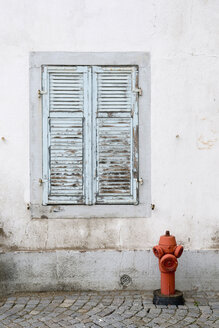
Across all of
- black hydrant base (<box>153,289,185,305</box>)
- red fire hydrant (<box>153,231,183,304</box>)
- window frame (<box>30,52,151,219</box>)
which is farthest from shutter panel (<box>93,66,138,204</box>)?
black hydrant base (<box>153,289,185,305</box>)

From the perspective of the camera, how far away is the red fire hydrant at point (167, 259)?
4746 millimetres

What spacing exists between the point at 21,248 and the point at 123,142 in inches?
72.3

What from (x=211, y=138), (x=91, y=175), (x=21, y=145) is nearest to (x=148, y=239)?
(x=91, y=175)

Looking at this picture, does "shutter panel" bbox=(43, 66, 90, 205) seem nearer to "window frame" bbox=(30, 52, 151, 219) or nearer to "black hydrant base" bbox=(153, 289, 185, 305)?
"window frame" bbox=(30, 52, 151, 219)

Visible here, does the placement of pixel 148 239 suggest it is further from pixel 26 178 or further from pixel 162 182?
pixel 26 178

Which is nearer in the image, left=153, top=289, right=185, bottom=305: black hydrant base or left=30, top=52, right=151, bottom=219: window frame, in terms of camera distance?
left=153, top=289, right=185, bottom=305: black hydrant base

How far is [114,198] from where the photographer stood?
532 centimetres

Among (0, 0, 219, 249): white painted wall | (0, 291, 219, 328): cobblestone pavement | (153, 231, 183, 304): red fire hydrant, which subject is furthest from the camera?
(0, 0, 219, 249): white painted wall

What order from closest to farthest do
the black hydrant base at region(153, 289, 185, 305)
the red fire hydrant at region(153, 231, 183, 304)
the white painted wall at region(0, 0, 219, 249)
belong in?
the red fire hydrant at region(153, 231, 183, 304), the black hydrant base at region(153, 289, 185, 305), the white painted wall at region(0, 0, 219, 249)

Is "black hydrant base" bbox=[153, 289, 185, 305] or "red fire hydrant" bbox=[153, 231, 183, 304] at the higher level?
"red fire hydrant" bbox=[153, 231, 183, 304]

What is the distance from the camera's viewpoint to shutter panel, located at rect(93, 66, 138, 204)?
5289 mm

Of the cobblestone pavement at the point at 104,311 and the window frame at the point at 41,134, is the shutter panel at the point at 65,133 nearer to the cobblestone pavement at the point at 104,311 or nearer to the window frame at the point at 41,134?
the window frame at the point at 41,134

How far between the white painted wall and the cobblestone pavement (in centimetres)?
61

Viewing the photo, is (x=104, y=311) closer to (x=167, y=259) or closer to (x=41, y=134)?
(x=167, y=259)
